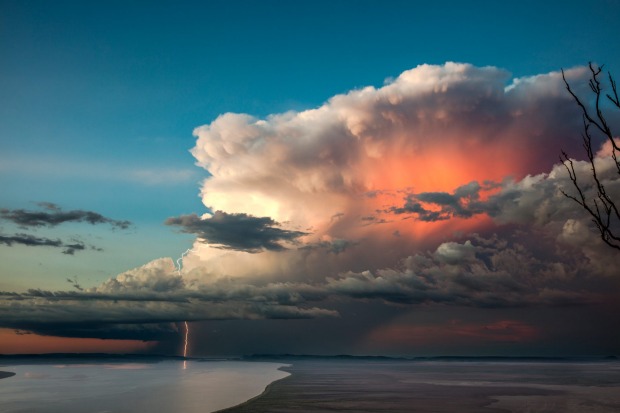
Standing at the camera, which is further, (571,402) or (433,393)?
(433,393)

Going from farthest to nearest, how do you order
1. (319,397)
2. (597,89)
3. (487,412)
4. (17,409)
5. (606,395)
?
(606,395) → (319,397) → (17,409) → (487,412) → (597,89)

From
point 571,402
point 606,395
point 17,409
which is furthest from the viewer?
point 606,395

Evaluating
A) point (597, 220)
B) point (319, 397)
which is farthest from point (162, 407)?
point (597, 220)

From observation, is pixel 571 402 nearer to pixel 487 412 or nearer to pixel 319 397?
pixel 487 412

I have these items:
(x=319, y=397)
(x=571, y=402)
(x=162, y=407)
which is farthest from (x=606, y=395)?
(x=162, y=407)

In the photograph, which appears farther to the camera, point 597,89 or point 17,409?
point 17,409

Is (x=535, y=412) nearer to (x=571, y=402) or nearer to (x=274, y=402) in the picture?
(x=571, y=402)

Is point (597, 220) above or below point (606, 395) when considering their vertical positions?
above

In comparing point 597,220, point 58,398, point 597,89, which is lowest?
point 58,398

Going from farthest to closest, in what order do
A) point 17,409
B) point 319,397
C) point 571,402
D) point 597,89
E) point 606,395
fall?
point 606,395 < point 319,397 < point 571,402 < point 17,409 < point 597,89
